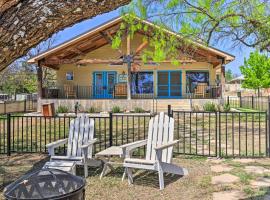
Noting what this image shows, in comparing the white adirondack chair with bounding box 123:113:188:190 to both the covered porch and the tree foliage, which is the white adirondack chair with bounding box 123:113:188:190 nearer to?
the covered porch

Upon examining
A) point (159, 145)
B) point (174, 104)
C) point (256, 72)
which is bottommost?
point (159, 145)

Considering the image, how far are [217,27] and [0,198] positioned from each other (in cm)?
841

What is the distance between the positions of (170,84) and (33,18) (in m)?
22.1

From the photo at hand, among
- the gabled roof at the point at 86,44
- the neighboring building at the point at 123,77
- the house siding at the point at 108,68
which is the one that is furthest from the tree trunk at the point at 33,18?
the house siding at the point at 108,68

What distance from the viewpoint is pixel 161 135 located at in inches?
235

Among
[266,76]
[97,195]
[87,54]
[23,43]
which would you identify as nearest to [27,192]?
[23,43]

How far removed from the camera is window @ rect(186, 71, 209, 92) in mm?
23516

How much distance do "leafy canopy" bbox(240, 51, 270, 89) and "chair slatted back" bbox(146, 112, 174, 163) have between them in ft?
120

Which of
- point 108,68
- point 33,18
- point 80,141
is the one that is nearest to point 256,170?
point 80,141

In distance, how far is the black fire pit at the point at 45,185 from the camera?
262 cm

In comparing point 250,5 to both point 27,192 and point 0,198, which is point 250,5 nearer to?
point 0,198

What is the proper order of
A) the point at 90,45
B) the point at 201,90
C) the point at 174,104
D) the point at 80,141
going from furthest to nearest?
the point at 90,45 < the point at 201,90 < the point at 174,104 < the point at 80,141

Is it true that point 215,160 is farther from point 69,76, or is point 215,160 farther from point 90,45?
point 69,76

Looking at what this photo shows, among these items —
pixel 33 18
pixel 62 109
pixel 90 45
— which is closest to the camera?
pixel 33 18
